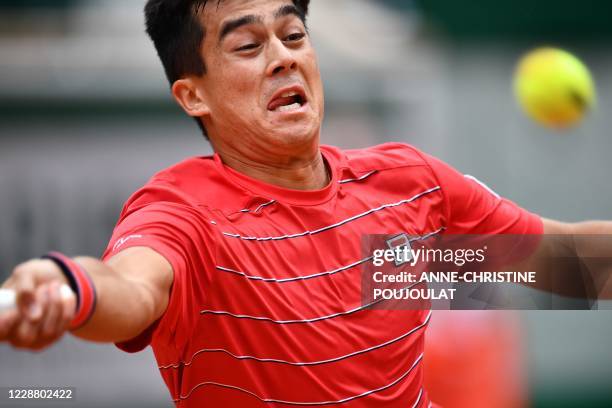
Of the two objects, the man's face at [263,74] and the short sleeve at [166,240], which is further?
the man's face at [263,74]

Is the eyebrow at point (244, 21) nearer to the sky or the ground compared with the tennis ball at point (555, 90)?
nearer to the sky

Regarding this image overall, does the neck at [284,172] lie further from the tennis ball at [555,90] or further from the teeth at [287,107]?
the tennis ball at [555,90]

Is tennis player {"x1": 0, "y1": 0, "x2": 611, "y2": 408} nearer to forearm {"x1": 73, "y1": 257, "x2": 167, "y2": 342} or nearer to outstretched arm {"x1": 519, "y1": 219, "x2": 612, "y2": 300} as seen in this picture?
forearm {"x1": 73, "y1": 257, "x2": 167, "y2": 342}

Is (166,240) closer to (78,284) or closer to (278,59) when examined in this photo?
(78,284)

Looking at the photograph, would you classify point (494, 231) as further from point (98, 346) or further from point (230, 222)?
point (98, 346)

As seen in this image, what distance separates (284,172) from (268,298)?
0.63 metres

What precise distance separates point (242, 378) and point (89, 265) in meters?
0.94

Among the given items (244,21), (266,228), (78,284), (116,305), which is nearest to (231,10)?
(244,21)

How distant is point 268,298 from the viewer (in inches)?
139

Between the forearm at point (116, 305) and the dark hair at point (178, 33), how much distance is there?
1309mm

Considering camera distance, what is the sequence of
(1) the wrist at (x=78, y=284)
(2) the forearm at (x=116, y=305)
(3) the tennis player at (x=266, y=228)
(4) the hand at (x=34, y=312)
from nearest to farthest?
(4) the hand at (x=34, y=312) < (1) the wrist at (x=78, y=284) < (2) the forearm at (x=116, y=305) < (3) the tennis player at (x=266, y=228)

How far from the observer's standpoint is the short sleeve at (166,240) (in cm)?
315

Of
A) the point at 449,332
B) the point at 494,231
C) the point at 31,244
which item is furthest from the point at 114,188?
the point at 494,231

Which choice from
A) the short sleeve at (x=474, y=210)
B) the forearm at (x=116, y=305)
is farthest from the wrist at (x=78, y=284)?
the short sleeve at (x=474, y=210)
